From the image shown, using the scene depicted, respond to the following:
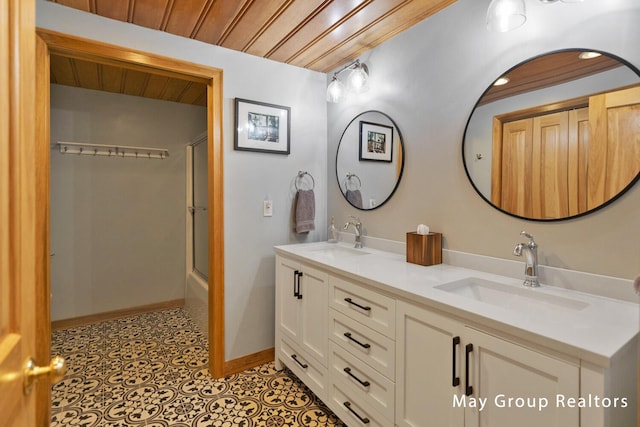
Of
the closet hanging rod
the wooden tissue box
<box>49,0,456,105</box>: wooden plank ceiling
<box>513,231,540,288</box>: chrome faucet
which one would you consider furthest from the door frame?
<box>513,231,540,288</box>: chrome faucet

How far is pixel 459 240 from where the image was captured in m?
1.72

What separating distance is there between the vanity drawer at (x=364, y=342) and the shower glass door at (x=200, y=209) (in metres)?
1.75

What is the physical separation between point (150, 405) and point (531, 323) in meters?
2.05

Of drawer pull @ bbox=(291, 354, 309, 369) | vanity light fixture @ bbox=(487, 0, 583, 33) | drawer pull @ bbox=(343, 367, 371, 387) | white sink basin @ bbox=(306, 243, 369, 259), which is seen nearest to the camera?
vanity light fixture @ bbox=(487, 0, 583, 33)

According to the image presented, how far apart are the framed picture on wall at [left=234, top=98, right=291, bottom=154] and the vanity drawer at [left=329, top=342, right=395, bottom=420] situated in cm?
143

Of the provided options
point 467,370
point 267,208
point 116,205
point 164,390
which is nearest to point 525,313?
point 467,370

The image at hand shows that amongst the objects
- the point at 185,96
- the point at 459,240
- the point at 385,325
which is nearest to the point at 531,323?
the point at 385,325

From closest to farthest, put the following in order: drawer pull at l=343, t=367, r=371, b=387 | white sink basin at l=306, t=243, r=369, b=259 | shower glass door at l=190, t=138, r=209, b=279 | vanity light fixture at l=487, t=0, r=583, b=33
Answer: vanity light fixture at l=487, t=0, r=583, b=33, drawer pull at l=343, t=367, r=371, b=387, white sink basin at l=306, t=243, r=369, b=259, shower glass door at l=190, t=138, r=209, b=279

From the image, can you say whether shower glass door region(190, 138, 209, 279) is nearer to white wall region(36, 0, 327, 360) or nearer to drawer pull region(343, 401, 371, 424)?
white wall region(36, 0, 327, 360)

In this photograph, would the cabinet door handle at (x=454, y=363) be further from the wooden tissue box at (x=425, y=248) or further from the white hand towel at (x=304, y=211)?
the white hand towel at (x=304, y=211)

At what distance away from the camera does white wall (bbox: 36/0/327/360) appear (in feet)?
7.36

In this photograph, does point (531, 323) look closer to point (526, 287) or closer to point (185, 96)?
point (526, 287)

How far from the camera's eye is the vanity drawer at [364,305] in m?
1.38

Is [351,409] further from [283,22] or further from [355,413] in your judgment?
[283,22]
